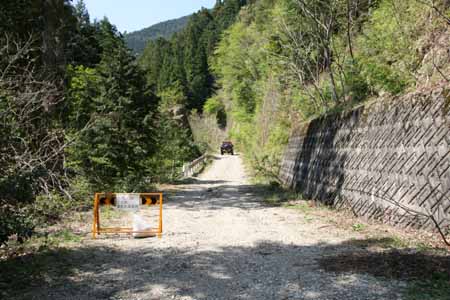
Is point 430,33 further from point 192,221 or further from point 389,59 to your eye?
point 192,221

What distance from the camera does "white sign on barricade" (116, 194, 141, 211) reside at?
780 cm

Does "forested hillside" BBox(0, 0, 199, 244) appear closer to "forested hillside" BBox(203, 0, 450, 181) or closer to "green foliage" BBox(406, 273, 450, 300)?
"forested hillside" BBox(203, 0, 450, 181)

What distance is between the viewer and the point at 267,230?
8609 millimetres

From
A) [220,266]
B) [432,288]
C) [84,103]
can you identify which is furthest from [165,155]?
[432,288]

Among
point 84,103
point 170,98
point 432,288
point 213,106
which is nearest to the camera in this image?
point 432,288

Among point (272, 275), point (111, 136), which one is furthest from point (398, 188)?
point (111, 136)

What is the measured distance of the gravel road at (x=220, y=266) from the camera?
462 centimetres

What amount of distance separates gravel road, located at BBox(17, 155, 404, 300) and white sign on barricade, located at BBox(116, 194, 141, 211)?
665mm

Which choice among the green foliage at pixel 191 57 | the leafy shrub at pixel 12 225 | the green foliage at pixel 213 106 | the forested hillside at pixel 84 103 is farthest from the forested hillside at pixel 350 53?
the green foliage at pixel 191 57

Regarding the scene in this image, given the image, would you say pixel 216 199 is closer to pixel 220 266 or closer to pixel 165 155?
pixel 220 266

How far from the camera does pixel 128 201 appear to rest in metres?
7.80

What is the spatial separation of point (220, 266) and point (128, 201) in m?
2.85

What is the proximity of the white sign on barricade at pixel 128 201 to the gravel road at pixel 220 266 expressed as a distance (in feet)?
2.18

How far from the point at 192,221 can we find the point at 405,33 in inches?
323
